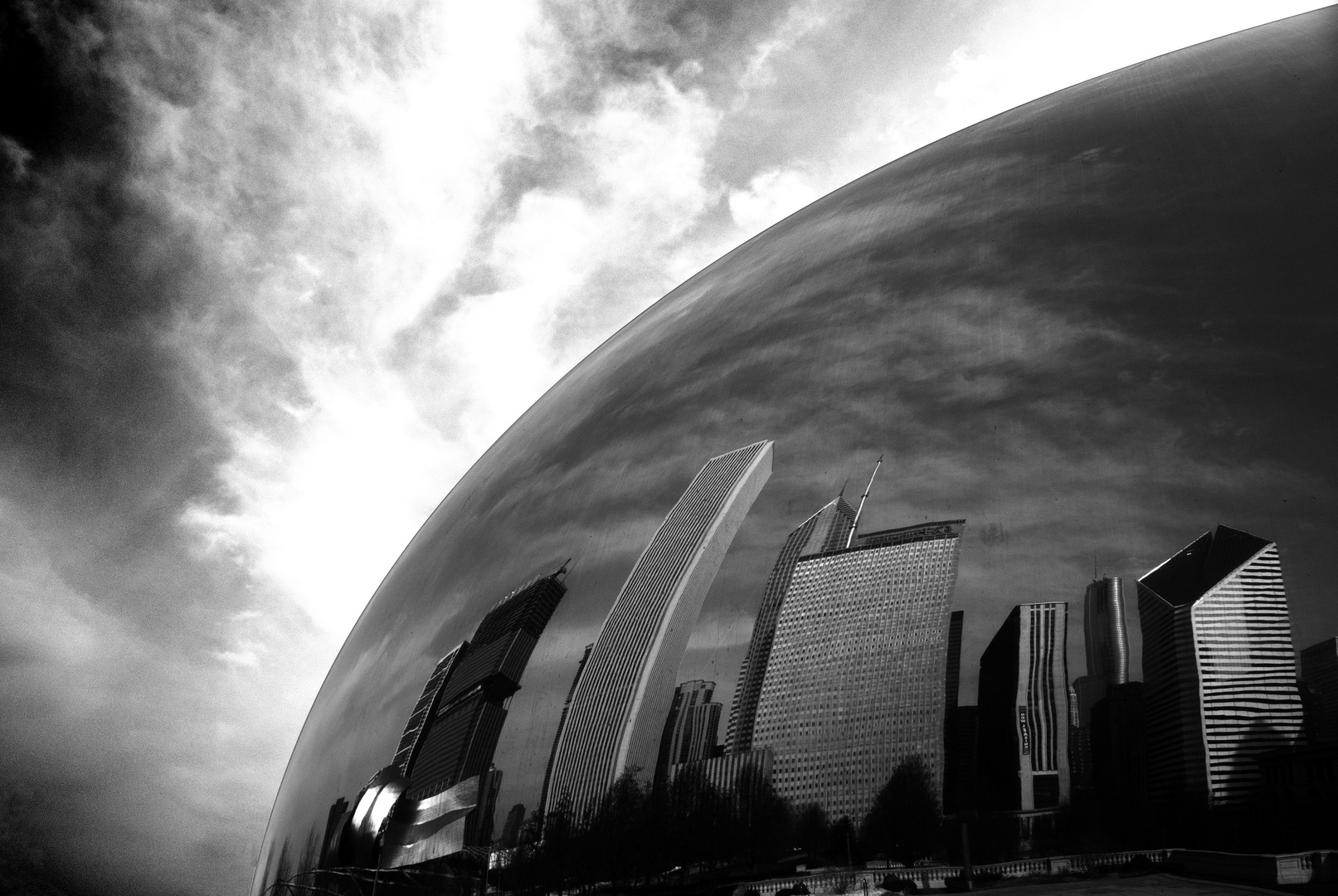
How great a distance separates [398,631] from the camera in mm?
3889

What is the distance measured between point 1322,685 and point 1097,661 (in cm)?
40

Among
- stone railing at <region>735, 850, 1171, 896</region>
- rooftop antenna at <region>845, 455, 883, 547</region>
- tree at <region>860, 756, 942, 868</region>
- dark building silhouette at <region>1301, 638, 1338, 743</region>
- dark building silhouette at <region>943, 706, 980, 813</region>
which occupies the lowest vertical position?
stone railing at <region>735, 850, 1171, 896</region>

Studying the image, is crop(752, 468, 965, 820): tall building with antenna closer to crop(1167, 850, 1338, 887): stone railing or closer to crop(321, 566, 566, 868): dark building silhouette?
crop(1167, 850, 1338, 887): stone railing

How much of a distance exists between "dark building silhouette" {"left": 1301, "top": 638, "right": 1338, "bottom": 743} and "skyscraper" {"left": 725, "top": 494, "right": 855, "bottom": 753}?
3.14ft

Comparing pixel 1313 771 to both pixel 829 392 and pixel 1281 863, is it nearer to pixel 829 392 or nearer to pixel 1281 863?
pixel 1281 863

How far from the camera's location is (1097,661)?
81.2 inches

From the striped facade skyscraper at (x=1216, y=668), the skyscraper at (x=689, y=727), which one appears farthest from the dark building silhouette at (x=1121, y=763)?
the skyscraper at (x=689, y=727)

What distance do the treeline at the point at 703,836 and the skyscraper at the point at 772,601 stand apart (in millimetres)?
122

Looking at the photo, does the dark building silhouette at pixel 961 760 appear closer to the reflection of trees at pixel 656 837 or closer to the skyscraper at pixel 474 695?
the reflection of trees at pixel 656 837

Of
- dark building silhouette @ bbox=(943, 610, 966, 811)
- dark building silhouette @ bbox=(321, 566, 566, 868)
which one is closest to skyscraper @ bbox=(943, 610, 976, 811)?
dark building silhouette @ bbox=(943, 610, 966, 811)

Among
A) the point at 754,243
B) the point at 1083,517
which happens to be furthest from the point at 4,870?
the point at 1083,517

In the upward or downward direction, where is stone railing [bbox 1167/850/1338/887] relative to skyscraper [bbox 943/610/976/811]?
downward

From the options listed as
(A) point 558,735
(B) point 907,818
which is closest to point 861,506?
(B) point 907,818

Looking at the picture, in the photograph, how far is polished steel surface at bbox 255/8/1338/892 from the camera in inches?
87.8
